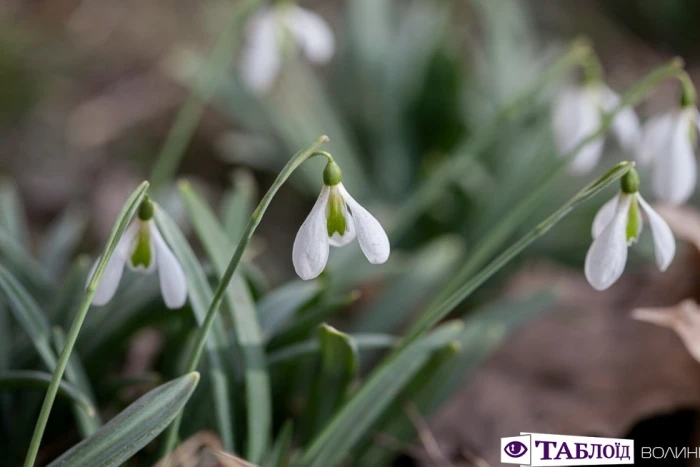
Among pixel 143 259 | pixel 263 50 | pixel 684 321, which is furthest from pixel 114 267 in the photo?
pixel 684 321

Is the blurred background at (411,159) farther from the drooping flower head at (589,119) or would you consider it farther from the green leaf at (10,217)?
the drooping flower head at (589,119)

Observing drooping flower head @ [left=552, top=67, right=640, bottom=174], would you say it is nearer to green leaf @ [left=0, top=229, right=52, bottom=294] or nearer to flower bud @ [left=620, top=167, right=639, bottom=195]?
flower bud @ [left=620, top=167, right=639, bottom=195]

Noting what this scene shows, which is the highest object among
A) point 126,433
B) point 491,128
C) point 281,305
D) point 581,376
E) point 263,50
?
point 263,50

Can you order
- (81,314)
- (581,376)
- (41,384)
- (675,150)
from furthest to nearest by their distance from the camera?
(581,376) → (675,150) → (41,384) → (81,314)

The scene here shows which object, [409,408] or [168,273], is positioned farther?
[409,408]

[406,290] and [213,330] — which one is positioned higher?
[406,290]

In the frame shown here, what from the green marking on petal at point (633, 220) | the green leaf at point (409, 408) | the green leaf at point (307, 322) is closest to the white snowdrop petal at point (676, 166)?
the green marking on petal at point (633, 220)

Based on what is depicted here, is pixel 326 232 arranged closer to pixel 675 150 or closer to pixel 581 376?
pixel 675 150
